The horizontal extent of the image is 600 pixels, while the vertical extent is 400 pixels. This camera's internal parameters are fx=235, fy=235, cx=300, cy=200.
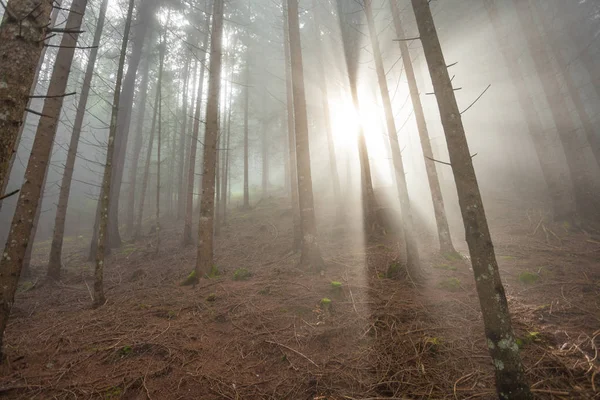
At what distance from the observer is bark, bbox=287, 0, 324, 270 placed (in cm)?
716

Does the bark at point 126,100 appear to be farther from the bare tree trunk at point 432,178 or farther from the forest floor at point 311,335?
the bare tree trunk at point 432,178

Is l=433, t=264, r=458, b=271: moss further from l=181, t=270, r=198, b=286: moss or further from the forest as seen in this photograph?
l=181, t=270, r=198, b=286: moss

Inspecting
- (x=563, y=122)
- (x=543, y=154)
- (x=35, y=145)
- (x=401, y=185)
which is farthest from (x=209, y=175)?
(x=563, y=122)

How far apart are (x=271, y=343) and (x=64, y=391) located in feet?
8.38

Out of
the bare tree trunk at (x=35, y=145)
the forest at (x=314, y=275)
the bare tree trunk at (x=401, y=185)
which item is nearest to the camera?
the bare tree trunk at (x=35, y=145)

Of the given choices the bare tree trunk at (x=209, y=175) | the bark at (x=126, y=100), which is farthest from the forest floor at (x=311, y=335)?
the bark at (x=126, y=100)

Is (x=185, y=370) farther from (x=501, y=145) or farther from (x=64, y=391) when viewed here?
(x=501, y=145)

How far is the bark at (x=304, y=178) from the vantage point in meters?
7.16

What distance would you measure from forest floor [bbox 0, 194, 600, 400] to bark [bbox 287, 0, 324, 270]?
655mm

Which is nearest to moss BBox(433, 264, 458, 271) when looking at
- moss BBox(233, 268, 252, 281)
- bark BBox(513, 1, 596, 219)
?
moss BBox(233, 268, 252, 281)

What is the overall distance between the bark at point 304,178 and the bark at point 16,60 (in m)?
5.69

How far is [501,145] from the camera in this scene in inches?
790

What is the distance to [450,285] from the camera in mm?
5434

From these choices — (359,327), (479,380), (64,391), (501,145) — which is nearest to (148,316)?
(64,391)
